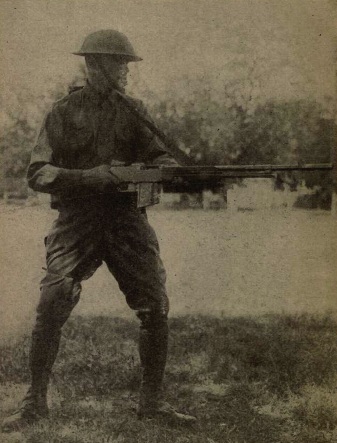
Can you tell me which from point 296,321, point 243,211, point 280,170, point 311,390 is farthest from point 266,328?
point 280,170

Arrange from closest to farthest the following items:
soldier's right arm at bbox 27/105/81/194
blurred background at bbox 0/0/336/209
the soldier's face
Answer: soldier's right arm at bbox 27/105/81/194
the soldier's face
blurred background at bbox 0/0/336/209

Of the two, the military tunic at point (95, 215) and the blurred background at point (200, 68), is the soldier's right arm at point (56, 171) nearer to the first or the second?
the military tunic at point (95, 215)

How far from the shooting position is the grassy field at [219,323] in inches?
130

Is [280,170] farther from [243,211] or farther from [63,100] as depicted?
[63,100]

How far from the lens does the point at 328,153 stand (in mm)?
3348

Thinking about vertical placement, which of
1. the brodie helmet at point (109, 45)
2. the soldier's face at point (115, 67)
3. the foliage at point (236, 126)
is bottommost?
the foliage at point (236, 126)

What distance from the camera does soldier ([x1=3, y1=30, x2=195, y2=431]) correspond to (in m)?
3.16

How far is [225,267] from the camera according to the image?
3377 millimetres

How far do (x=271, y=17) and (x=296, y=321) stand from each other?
5.27 ft

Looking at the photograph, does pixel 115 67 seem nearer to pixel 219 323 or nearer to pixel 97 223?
pixel 97 223

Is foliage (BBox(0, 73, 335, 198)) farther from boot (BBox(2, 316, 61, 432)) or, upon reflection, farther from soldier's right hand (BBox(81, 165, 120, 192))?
boot (BBox(2, 316, 61, 432))

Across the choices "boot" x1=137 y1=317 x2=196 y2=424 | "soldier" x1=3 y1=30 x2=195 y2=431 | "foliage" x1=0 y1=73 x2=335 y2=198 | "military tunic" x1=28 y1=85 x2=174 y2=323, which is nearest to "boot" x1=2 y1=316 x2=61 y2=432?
"soldier" x1=3 y1=30 x2=195 y2=431

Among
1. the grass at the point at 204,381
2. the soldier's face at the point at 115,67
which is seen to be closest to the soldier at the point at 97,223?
the soldier's face at the point at 115,67

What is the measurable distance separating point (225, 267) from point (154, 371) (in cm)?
66
